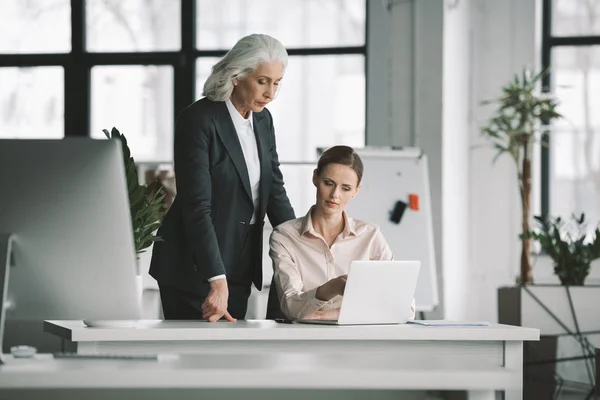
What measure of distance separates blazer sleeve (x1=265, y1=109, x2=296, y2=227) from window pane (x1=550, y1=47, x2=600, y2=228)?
3963 millimetres

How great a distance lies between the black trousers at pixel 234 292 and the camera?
2787 mm

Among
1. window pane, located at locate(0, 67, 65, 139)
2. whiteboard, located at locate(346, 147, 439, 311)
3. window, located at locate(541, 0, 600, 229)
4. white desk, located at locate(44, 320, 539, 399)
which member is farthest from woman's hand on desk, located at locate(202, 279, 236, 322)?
window pane, located at locate(0, 67, 65, 139)

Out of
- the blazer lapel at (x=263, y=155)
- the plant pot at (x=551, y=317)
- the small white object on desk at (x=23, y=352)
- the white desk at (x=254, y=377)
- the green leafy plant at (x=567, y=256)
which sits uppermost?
the blazer lapel at (x=263, y=155)

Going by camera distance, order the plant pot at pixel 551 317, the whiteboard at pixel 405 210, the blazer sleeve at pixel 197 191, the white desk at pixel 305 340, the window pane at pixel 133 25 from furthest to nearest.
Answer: the window pane at pixel 133 25
the whiteboard at pixel 405 210
the plant pot at pixel 551 317
the blazer sleeve at pixel 197 191
the white desk at pixel 305 340

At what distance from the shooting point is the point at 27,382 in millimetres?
1293

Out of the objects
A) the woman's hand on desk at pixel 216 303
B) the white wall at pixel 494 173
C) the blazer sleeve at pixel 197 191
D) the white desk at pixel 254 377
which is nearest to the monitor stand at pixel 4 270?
the white desk at pixel 254 377

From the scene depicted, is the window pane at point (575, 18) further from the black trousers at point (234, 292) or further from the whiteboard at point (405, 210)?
the black trousers at point (234, 292)

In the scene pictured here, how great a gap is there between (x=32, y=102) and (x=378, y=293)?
544 centimetres

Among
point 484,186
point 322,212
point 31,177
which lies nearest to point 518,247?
point 484,186

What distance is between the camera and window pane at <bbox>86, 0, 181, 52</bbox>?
696cm

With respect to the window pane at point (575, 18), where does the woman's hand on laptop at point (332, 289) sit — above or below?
below

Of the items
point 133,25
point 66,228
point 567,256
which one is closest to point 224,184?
point 66,228

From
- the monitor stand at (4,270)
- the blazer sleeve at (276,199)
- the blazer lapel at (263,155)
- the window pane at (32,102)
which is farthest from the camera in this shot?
the window pane at (32,102)

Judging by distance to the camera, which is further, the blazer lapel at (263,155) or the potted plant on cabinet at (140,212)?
the potted plant on cabinet at (140,212)
